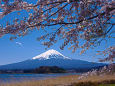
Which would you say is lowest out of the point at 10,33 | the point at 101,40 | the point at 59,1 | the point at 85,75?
the point at 85,75

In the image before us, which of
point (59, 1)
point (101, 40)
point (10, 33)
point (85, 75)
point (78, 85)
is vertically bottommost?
point (78, 85)

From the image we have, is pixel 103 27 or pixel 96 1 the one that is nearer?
pixel 96 1

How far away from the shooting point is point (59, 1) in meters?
3.44

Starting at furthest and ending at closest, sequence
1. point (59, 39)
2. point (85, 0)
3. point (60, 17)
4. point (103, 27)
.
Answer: point (59, 39), point (60, 17), point (103, 27), point (85, 0)

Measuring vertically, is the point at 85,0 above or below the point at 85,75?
above

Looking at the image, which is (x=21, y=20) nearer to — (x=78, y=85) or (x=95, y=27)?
(x=95, y=27)

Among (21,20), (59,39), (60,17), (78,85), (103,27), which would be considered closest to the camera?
(103,27)

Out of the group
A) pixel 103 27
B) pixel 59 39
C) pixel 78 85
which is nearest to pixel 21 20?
pixel 59 39

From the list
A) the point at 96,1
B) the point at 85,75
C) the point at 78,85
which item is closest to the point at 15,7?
the point at 96,1

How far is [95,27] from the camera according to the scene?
11.3ft

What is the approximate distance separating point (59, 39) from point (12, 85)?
5518 mm

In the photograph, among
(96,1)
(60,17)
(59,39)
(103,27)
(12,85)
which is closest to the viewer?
(96,1)

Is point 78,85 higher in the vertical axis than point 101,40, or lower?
lower

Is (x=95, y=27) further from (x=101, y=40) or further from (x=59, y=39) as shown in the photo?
(x=59, y=39)
